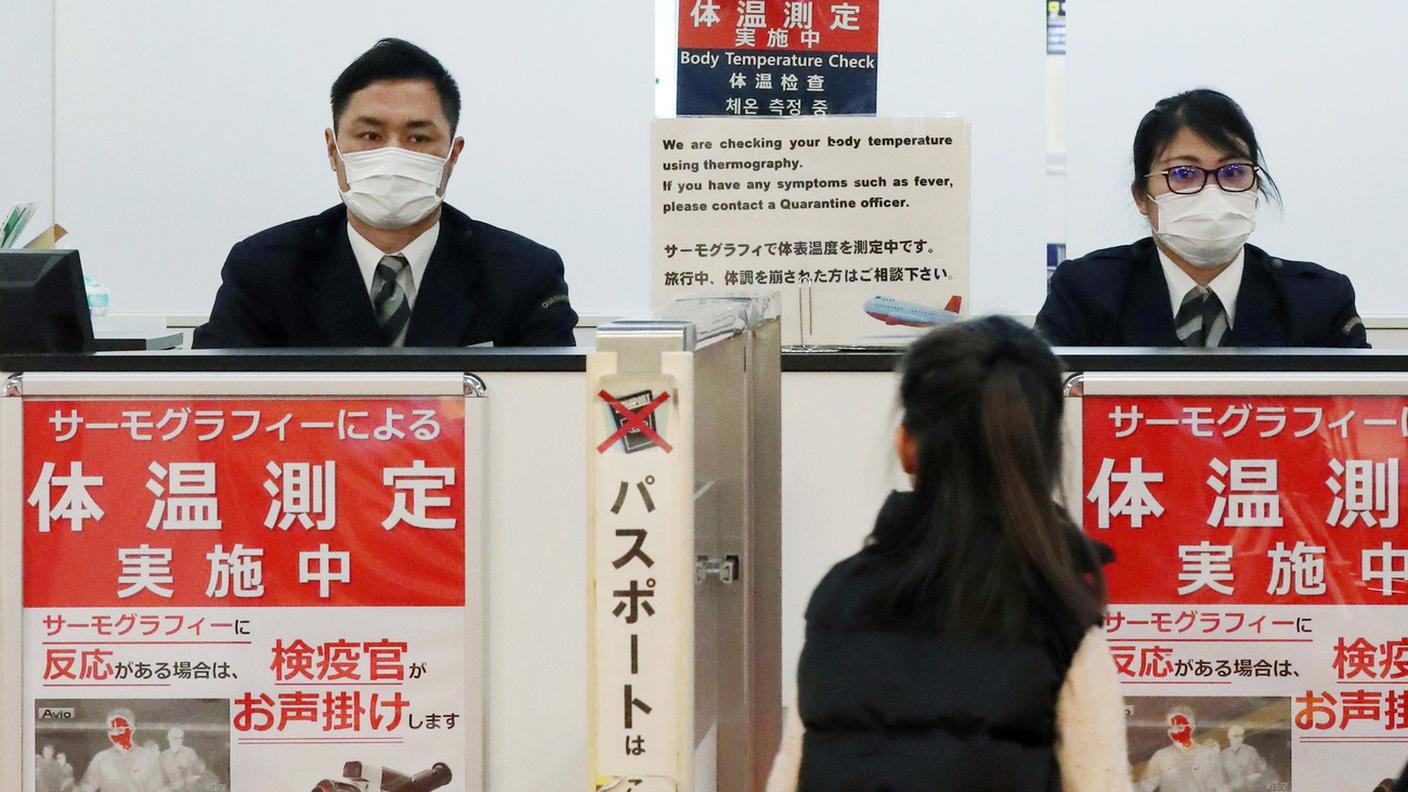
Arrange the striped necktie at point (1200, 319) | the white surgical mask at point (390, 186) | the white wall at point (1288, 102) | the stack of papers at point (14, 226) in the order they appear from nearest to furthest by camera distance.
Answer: the striped necktie at point (1200, 319) < the white surgical mask at point (390, 186) < the stack of papers at point (14, 226) < the white wall at point (1288, 102)

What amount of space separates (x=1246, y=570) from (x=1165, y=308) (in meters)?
0.73

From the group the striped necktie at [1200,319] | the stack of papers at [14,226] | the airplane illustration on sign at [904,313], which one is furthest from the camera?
the stack of papers at [14,226]

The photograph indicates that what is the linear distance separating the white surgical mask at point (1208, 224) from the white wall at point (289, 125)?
2617 mm

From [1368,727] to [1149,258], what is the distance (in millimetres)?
960

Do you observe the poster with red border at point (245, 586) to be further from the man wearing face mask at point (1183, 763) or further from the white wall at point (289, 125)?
the white wall at point (289, 125)

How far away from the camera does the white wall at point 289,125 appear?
504 cm

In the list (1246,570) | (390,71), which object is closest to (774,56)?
(390,71)

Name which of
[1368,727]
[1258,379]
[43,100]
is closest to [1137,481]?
[1258,379]

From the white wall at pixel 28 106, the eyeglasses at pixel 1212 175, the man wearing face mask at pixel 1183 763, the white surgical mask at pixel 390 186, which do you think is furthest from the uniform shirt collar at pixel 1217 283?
the white wall at pixel 28 106

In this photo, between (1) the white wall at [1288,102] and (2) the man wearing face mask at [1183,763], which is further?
(1) the white wall at [1288,102]

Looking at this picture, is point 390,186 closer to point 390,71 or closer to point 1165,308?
point 390,71

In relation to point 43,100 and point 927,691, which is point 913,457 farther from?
point 43,100

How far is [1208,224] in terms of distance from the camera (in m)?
2.64

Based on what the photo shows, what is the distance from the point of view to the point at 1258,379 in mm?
1953
